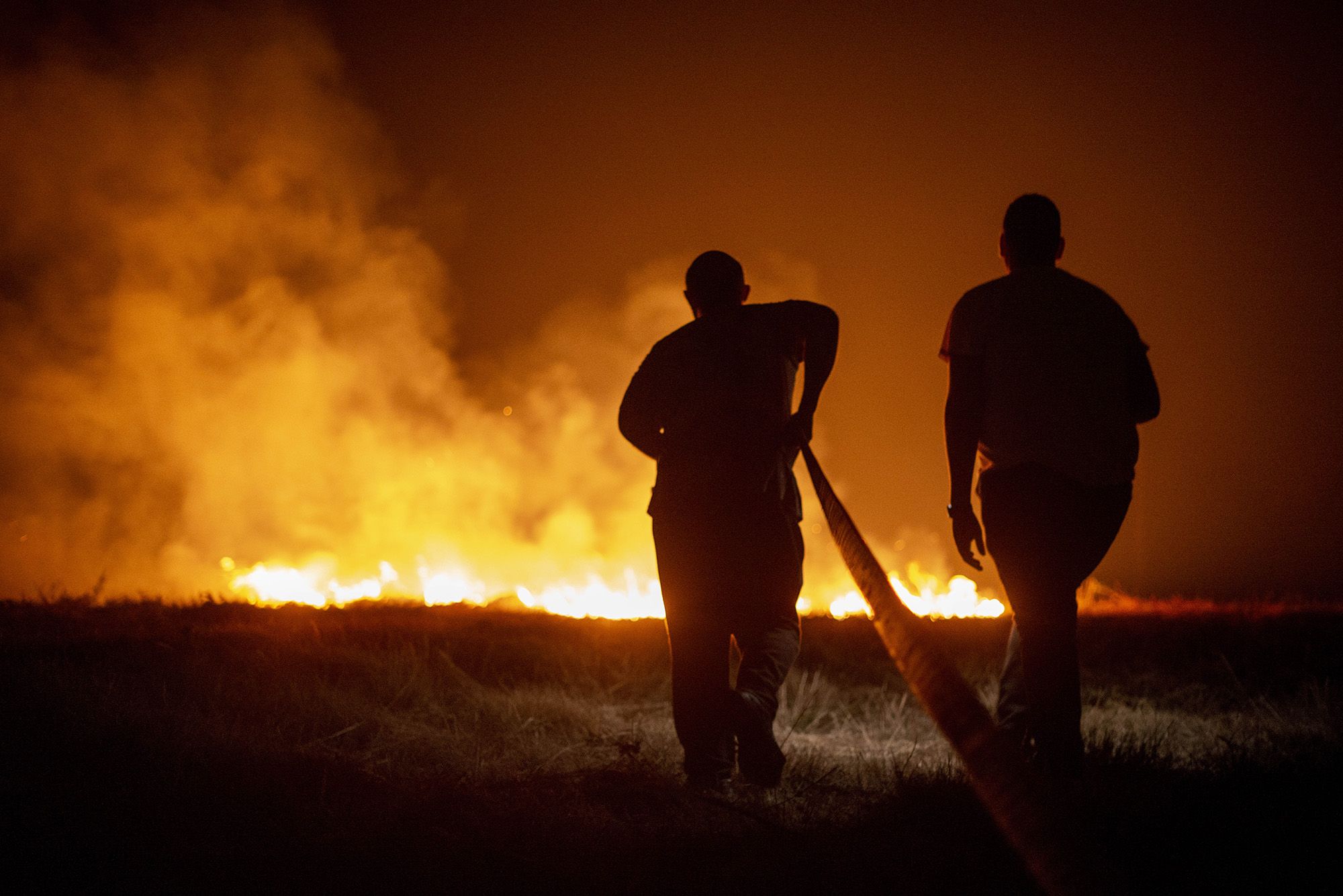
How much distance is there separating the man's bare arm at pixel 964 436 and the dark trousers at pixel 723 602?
0.59 meters

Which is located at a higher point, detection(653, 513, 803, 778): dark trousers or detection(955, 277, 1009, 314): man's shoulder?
detection(955, 277, 1009, 314): man's shoulder

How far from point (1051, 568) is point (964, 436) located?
0.52 m

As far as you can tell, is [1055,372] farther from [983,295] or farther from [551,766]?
[551,766]

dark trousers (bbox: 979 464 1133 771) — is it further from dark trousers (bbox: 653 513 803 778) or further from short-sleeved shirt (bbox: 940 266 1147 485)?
dark trousers (bbox: 653 513 803 778)

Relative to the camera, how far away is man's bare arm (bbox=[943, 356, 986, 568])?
9.71 ft

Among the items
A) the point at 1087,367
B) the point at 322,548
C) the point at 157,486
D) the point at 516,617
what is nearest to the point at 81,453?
the point at 157,486

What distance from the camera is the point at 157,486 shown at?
58.1ft

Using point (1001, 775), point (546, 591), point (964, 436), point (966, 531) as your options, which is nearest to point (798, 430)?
point (964, 436)

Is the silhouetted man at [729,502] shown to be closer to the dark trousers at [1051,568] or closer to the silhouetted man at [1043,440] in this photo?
the silhouetted man at [1043,440]

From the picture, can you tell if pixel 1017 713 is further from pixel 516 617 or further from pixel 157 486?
pixel 157 486

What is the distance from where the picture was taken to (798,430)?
3088 mm

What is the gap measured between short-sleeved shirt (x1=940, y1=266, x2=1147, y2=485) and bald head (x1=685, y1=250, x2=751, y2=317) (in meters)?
0.87

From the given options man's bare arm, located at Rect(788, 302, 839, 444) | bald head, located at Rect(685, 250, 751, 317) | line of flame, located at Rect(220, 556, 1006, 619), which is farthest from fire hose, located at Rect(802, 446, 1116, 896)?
line of flame, located at Rect(220, 556, 1006, 619)

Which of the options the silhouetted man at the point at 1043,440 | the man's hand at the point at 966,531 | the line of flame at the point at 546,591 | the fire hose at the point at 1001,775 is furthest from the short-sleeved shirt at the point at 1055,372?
the line of flame at the point at 546,591
